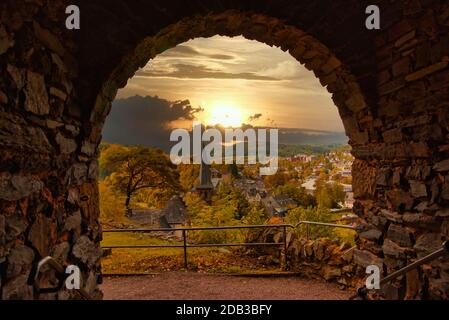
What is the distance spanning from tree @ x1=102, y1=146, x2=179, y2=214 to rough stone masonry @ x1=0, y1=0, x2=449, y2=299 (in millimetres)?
16350

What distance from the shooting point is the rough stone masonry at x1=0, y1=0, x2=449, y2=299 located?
7.17 ft

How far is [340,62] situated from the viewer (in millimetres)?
3408

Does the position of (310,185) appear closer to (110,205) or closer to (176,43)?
(110,205)

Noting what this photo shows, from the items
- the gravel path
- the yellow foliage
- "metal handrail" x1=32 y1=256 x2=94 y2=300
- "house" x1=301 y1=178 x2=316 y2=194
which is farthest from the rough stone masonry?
"house" x1=301 y1=178 x2=316 y2=194

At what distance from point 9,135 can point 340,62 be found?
10.0 feet

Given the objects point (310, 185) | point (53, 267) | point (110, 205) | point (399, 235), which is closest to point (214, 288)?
point (399, 235)

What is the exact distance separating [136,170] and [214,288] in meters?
14.5

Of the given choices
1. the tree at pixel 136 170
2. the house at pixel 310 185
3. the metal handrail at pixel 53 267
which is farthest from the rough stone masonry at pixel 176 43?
the house at pixel 310 185

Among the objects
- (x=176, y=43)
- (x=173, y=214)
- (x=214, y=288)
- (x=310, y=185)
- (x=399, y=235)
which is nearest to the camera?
(x=399, y=235)

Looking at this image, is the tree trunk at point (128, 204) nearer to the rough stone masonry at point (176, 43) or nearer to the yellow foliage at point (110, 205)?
the yellow foliage at point (110, 205)

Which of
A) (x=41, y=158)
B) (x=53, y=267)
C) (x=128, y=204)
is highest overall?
(x=41, y=158)

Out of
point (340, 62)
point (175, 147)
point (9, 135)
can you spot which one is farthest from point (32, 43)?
point (175, 147)

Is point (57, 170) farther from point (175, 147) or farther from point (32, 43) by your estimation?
point (175, 147)

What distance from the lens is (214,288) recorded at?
585 cm
